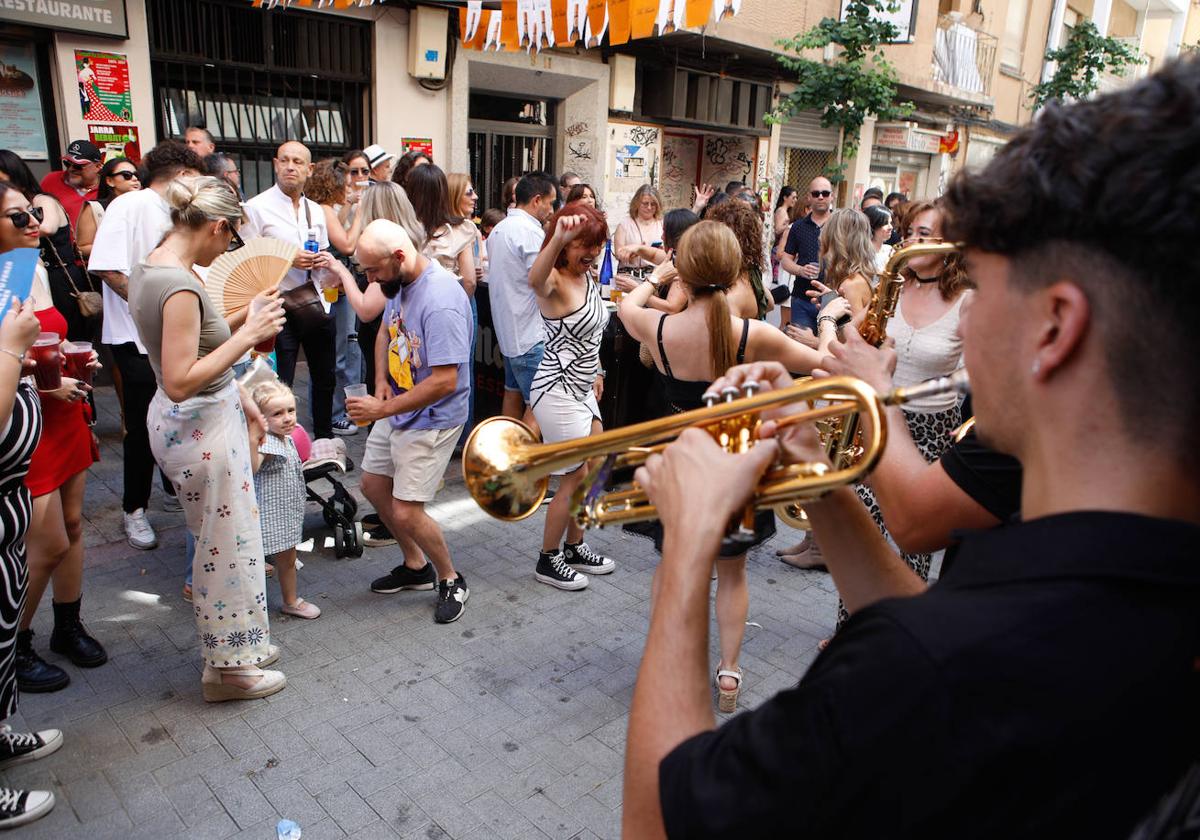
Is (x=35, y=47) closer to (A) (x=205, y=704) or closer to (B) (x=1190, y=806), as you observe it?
(A) (x=205, y=704)

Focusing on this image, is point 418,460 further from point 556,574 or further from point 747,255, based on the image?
point 747,255

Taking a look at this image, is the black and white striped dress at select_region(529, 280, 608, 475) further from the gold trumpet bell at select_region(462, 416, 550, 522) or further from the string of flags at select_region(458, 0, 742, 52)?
the string of flags at select_region(458, 0, 742, 52)

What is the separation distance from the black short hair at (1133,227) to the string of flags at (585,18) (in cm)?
726

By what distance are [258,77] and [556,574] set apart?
6698 millimetres

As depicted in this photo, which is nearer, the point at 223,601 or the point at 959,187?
the point at 959,187

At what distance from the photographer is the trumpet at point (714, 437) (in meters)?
1.23

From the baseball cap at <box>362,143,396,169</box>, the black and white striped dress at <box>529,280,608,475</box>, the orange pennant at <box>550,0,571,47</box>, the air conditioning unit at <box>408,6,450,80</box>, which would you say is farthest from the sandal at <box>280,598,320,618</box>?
the air conditioning unit at <box>408,6,450,80</box>

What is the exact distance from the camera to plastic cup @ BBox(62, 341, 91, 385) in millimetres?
3391

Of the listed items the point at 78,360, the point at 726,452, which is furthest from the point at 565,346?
the point at 726,452

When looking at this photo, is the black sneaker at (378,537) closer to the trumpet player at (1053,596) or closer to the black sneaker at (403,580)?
the black sneaker at (403,580)

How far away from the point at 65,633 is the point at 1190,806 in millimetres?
3983

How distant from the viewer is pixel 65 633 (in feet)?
11.6

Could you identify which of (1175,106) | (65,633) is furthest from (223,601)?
(1175,106)

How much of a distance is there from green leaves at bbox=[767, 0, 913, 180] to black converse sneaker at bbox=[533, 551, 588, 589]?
33.1 ft
